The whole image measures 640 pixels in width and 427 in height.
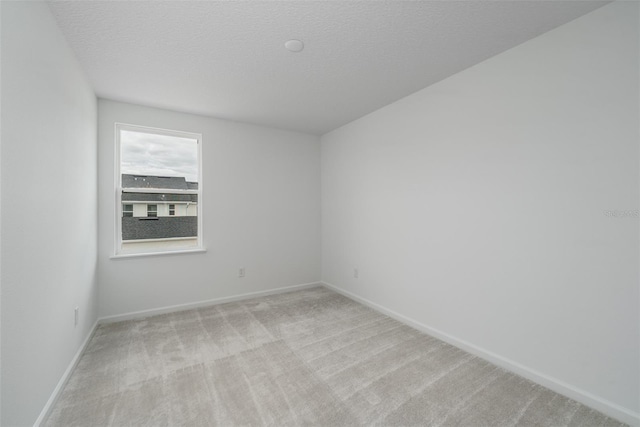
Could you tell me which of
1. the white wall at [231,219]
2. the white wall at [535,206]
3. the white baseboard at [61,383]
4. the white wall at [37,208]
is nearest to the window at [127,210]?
the white wall at [231,219]

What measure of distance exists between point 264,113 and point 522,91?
8.74 feet

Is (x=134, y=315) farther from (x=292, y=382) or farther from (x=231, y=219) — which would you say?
(x=292, y=382)

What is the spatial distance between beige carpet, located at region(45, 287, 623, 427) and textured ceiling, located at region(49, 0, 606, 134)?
8.17ft

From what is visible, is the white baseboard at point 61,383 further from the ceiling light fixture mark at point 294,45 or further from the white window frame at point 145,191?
the ceiling light fixture mark at point 294,45

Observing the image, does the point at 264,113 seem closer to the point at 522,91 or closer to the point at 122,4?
the point at 122,4

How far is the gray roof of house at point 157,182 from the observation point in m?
3.13

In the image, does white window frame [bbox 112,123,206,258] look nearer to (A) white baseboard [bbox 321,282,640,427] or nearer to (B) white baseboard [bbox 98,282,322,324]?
(B) white baseboard [bbox 98,282,322,324]

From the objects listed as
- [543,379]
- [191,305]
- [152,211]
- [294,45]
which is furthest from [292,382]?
[152,211]

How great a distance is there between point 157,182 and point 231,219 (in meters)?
1.00

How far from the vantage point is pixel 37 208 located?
1481mm

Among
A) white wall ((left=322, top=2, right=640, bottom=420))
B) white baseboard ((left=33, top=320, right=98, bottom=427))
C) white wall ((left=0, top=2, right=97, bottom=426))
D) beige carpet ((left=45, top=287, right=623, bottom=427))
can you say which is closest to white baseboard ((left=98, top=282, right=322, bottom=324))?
beige carpet ((left=45, top=287, right=623, bottom=427))

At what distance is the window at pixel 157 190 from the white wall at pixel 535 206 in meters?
2.60

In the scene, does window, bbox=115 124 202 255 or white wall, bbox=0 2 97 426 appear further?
window, bbox=115 124 202 255

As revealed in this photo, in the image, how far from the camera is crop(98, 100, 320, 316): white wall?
2969 millimetres
